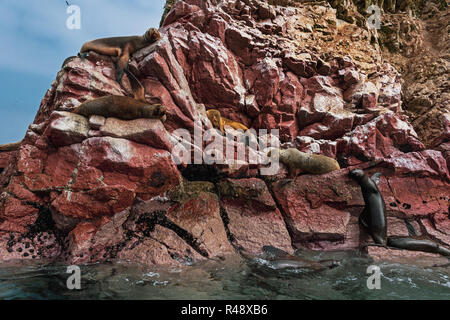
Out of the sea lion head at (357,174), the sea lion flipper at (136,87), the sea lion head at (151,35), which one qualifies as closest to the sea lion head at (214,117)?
the sea lion flipper at (136,87)

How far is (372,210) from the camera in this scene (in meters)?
4.52

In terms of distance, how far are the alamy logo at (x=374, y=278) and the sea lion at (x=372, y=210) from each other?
3.43ft

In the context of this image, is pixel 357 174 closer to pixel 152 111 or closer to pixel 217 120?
pixel 217 120

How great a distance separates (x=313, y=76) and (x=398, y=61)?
624cm

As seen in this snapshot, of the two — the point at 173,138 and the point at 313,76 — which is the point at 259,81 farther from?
the point at 173,138

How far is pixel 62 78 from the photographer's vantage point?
482cm

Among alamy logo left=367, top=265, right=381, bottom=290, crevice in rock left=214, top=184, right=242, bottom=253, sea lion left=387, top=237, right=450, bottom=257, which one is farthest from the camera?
sea lion left=387, top=237, right=450, bottom=257

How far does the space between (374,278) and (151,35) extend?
6.80m

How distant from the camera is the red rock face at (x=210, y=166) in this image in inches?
142

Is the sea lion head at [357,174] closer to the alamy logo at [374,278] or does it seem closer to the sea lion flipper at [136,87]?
the alamy logo at [374,278]

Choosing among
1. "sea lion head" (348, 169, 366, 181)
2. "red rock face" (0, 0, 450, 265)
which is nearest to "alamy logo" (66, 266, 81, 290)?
"red rock face" (0, 0, 450, 265)

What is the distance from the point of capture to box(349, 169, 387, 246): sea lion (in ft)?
14.2

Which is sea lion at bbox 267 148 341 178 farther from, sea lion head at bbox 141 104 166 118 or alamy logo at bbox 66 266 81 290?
alamy logo at bbox 66 266 81 290

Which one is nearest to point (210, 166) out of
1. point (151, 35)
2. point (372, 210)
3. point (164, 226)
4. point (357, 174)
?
point (164, 226)
